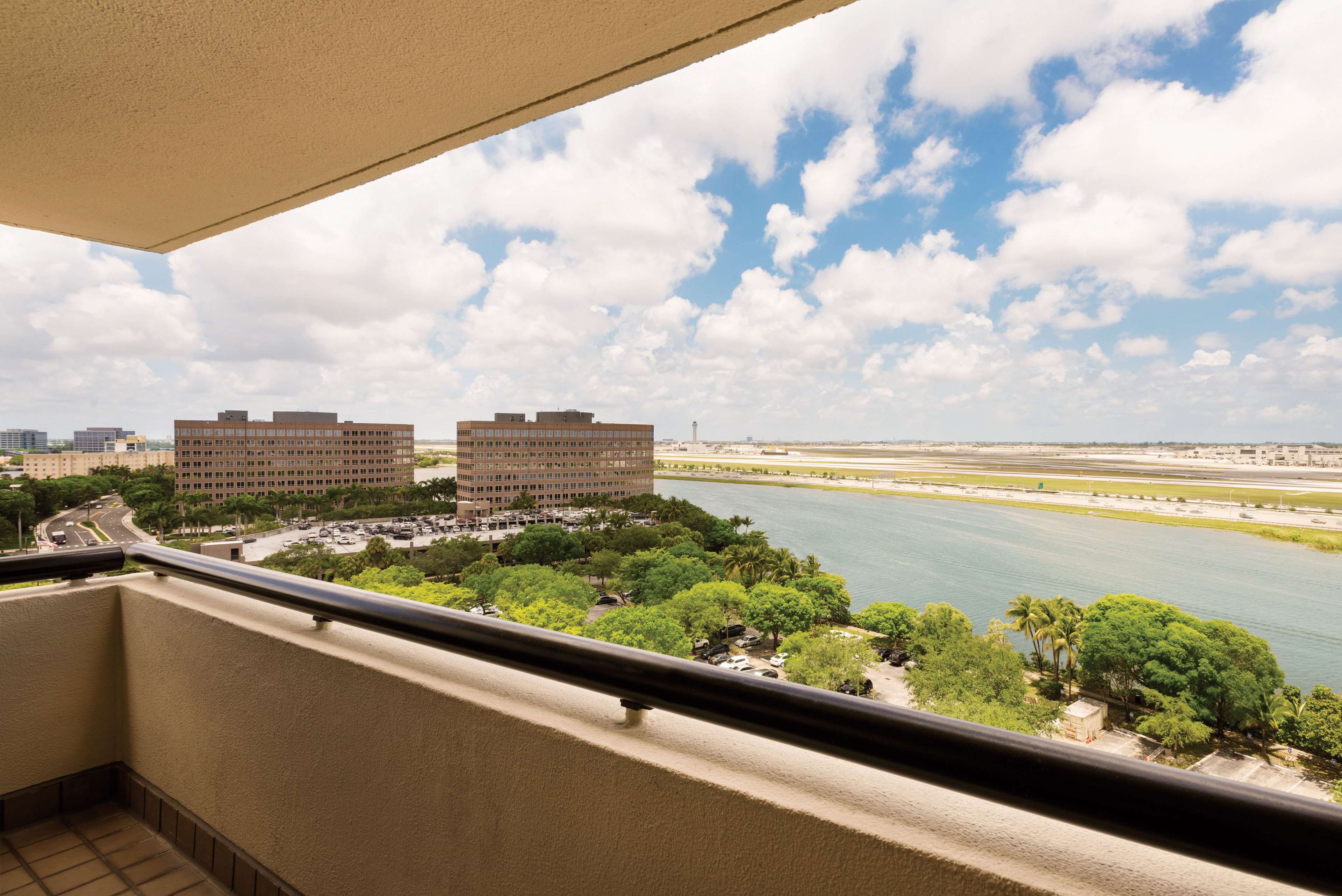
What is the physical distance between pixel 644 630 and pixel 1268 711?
31.7 ft

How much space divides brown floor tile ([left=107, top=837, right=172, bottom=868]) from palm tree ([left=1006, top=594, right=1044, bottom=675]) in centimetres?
1057

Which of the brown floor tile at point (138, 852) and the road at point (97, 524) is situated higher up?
the road at point (97, 524)

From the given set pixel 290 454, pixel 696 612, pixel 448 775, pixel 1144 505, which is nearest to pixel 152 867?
pixel 448 775

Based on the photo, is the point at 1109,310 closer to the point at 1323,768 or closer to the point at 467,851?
the point at 1323,768

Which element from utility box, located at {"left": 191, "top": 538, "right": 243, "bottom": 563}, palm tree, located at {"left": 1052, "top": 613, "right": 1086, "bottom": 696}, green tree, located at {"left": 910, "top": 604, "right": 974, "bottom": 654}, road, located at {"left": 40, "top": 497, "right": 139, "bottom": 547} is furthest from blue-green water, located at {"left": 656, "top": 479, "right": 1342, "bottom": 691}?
road, located at {"left": 40, "top": 497, "right": 139, "bottom": 547}

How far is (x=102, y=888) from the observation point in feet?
4.41

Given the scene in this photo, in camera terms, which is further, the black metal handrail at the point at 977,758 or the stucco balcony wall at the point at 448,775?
the stucco balcony wall at the point at 448,775

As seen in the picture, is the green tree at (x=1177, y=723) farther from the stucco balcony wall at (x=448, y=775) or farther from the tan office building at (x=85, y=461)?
the tan office building at (x=85, y=461)

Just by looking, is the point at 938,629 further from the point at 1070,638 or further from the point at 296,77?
the point at 296,77

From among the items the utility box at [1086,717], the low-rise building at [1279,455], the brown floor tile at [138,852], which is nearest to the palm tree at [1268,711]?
the utility box at [1086,717]

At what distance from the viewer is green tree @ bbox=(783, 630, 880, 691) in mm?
10008

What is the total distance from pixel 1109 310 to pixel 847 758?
61.3 feet

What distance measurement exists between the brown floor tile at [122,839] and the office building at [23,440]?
286cm

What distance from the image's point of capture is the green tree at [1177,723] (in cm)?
602
